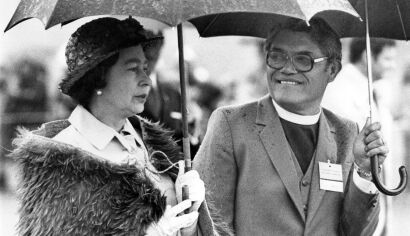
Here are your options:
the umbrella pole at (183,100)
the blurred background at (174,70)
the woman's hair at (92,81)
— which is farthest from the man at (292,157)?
the blurred background at (174,70)

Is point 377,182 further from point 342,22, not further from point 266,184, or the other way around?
point 342,22

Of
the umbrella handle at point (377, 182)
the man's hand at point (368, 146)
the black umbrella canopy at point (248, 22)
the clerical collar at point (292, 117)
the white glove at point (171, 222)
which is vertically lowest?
the white glove at point (171, 222)

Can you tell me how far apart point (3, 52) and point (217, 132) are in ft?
20.0

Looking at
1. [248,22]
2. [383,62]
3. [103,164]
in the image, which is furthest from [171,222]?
[383,62]

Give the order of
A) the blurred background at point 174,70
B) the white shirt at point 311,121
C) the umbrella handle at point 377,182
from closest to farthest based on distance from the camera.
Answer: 1. the umbrella handle at point 377,182
2. the white shirt at point 311,121
3. the blurred background at point 174,70

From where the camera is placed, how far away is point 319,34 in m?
3.83

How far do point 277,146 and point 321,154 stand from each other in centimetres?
22

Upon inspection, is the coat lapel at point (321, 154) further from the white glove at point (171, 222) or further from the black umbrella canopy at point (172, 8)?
the black umbrella canopy at point (172, 8)

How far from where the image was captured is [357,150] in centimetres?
370

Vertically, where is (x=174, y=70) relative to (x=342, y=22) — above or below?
below

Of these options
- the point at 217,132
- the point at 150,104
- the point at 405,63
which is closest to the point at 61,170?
the point at 217,132

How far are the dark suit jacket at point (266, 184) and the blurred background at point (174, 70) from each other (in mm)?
2939

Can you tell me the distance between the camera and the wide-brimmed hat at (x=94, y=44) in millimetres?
3199

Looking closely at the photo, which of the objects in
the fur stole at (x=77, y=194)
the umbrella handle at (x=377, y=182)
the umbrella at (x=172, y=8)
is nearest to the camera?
the umbrella at (x=172, y=8)
